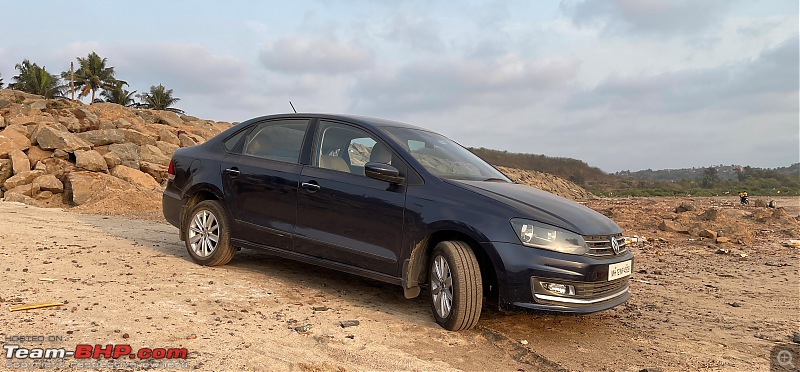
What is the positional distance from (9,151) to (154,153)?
13.1ft

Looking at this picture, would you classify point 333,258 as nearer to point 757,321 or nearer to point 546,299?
point 546,299

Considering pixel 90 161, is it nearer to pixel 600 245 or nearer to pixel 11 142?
pixel 11 142

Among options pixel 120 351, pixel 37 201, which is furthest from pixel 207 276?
pixel 37 201

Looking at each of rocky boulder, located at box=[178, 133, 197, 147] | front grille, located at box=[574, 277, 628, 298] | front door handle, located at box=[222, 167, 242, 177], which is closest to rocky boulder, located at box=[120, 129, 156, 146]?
rocky boulder, located at box=[178, 133, 197, 147]

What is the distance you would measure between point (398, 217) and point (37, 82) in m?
53.3

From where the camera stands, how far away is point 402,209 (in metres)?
4.54

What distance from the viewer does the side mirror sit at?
4.56 metres

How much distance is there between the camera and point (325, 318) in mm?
4402

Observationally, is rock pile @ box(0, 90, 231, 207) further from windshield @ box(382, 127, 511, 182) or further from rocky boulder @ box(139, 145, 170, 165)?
windshield @ box(382, 127, 511, 182)

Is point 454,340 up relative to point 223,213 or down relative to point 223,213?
down

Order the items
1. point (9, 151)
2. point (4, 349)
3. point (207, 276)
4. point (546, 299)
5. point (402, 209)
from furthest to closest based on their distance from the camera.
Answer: point (9, 151) → point (207, 276) → point (402, 209) → point (546, 299) → point (4, 349)

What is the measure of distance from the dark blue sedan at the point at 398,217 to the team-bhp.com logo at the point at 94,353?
173 cm

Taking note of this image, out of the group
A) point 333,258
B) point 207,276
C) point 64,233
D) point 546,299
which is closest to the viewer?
point 546,299

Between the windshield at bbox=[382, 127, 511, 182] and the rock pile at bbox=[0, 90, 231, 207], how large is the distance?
29.1 ft
